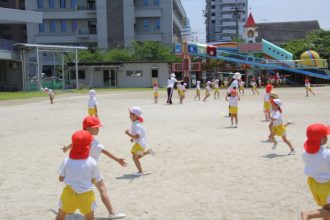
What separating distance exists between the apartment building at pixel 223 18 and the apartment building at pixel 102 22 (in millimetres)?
57754

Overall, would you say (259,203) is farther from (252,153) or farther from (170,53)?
(170,53)

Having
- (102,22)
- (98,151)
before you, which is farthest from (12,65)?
(98,151)

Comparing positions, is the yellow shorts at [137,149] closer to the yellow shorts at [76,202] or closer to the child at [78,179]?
the child at [78,179]

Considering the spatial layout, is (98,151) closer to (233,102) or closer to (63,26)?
(233,102)

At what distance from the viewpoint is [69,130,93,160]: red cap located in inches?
183

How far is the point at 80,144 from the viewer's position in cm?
468

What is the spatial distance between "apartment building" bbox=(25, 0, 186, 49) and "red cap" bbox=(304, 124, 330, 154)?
66.6 metres

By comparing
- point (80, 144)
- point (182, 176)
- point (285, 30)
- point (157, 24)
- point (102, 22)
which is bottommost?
point (182, 176)

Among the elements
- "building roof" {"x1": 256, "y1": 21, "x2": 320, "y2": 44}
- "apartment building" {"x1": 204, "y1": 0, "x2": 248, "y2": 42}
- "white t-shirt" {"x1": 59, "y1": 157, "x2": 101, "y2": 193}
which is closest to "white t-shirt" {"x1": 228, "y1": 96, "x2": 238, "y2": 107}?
"white t-shirt" {"x1": 59, "y1": 157, "x2": 101, "y2": 193}

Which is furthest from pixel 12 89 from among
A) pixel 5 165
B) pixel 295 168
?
pixel 295 168

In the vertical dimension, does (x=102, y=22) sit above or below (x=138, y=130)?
above

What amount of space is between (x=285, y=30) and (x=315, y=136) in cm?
9669

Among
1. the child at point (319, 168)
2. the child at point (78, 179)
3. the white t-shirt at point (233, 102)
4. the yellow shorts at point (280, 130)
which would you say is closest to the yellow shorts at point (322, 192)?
the child at point (319, 168)

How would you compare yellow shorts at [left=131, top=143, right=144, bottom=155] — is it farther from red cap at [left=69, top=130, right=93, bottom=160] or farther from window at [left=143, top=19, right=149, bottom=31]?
window at [left=143, top=19, right=149, bottom=31]
